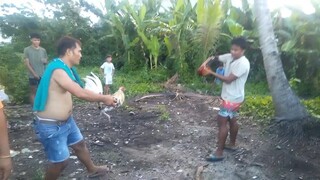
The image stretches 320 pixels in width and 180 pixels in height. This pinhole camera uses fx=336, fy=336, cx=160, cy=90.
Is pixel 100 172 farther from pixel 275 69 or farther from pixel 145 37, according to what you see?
pixel 145 37

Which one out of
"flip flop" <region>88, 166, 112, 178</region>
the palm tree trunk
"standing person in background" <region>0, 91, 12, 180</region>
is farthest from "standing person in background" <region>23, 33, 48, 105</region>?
"standing person in background" <region>0, 91, 12, 180</region>

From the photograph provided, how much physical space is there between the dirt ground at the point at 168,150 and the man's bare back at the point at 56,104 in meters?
1.04

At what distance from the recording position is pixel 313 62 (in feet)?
27.9

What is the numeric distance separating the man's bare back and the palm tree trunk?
312 centimetres

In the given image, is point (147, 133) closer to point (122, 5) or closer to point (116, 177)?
point (116, 177)

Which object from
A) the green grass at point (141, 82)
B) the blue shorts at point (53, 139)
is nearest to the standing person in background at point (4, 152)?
the blue shorts at point (53, 139)

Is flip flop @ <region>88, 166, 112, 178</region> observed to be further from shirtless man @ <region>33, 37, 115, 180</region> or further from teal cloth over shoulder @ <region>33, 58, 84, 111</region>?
teal cloth over shoulder @ <region>33, 58, 84, 111</region>

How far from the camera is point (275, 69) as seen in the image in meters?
4.99

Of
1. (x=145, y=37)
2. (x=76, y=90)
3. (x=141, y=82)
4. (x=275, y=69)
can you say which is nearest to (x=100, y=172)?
(x=76, y=90)

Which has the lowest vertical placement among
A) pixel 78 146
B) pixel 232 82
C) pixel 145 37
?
pixel 78 146

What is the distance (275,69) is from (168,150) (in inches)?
78.2

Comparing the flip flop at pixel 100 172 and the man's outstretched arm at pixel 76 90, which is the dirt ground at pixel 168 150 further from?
the man's outstretched arm at pixel 76 90

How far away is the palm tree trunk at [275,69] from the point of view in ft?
16.3

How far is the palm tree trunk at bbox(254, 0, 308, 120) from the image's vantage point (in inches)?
196
